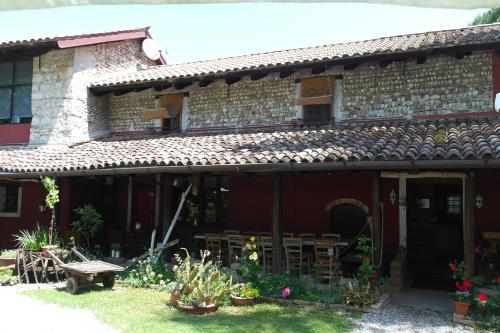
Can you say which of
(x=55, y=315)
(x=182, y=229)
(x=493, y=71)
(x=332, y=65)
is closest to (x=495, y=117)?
(x=493, y=71)

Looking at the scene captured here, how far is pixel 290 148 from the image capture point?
8453 mm

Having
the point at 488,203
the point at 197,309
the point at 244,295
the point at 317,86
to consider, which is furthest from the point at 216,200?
the point at 488,203

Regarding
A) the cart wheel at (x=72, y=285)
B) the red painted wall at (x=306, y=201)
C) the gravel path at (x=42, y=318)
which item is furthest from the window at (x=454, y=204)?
the cart wheel at (x=72, y=285)

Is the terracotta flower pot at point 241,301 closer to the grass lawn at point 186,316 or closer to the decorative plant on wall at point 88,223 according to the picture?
the grass lawn at point 186,316

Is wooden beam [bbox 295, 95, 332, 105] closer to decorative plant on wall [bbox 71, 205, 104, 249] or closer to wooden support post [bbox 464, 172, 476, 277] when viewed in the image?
wooden support post [bbox 464, 172, 476, 277]

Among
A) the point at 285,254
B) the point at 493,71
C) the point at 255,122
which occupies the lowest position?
the point at 285,254

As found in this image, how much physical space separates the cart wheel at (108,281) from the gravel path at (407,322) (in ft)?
15.8

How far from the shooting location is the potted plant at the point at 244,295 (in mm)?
7492

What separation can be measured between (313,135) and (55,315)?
5.99 meters

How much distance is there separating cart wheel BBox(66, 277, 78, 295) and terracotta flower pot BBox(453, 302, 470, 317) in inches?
262

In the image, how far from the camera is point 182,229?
40.1ft

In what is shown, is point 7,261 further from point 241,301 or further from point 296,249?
point 296,249

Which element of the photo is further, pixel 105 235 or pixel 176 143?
pixel 105 235

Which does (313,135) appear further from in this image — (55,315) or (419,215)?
(55,315)
